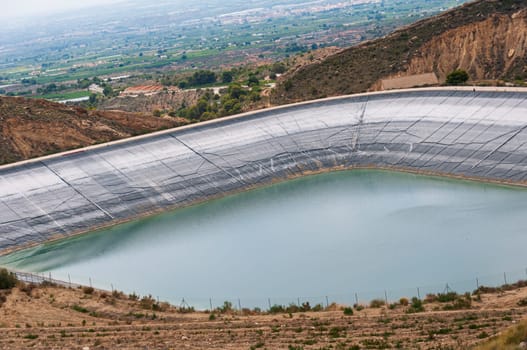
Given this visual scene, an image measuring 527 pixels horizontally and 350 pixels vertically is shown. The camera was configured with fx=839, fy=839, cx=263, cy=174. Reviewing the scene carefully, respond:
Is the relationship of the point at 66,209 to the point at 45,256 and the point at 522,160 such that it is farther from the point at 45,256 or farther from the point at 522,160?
the point at 522,160

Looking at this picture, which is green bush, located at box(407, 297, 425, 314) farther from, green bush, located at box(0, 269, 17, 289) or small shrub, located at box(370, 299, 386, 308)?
green bush, located at box(0, 269, 17, 289)

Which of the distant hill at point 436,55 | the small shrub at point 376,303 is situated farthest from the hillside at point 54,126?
the small shrub at point 376,303

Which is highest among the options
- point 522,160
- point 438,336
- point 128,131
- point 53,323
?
point 128,131

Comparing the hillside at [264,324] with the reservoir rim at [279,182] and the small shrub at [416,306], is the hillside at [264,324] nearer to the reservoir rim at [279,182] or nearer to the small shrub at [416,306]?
the small shrub at [416,306]

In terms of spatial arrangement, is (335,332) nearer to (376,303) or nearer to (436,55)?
(376,303)

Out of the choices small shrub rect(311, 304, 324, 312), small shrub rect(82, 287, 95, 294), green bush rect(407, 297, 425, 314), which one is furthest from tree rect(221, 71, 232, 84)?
green bush rect(407, 297, 425, 314)

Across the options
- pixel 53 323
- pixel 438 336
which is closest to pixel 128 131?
pixel 53 323
